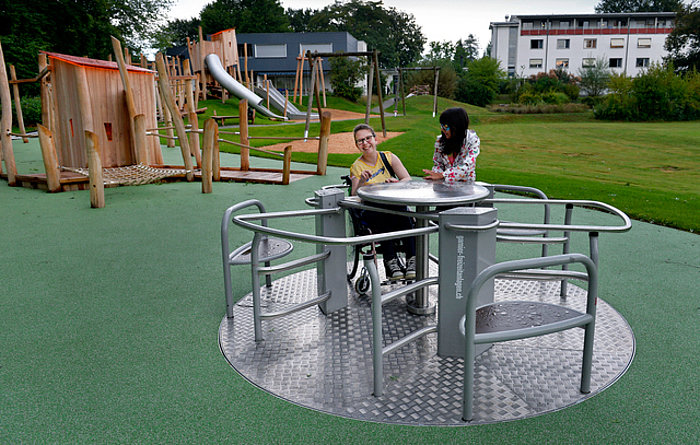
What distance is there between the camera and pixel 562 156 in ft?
51.8

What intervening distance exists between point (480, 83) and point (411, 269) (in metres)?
44.4

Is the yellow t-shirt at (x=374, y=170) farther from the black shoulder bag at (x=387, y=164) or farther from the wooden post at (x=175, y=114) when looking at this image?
the wooden post at (x=175, y=114)

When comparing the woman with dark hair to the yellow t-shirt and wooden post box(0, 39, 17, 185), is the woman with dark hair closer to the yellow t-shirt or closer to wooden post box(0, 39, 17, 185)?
the yellow t-shirt

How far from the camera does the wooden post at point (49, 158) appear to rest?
25.2 ft

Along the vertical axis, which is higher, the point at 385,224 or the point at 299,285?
the point at 385,224

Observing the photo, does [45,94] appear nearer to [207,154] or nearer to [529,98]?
[207,154]

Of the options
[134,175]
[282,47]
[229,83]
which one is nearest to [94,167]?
[134,175]

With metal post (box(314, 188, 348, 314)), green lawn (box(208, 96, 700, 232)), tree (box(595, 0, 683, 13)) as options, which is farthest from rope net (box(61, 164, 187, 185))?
tree (box(595, 0, 683, 13))

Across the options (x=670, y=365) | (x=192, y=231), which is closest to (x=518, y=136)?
(x=192, y=231)

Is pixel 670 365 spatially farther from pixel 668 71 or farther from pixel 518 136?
pixel 668 71

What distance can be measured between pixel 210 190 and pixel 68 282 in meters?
4.18

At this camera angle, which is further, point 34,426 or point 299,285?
point 299,285

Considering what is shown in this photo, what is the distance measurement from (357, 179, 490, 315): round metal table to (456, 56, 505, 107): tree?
42843 mm

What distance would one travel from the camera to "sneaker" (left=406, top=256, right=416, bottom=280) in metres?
3.63
